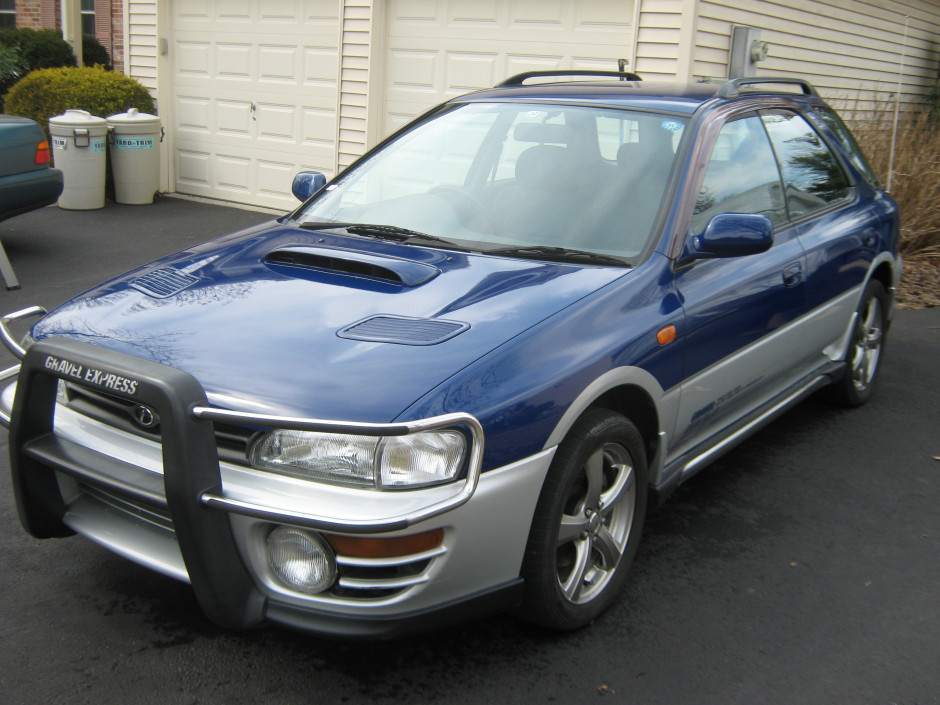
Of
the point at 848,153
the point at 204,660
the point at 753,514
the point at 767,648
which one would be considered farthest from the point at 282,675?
the point at 848,153

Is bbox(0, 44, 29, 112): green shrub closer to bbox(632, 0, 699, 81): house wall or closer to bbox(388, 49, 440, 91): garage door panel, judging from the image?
bbox(388, 49, 440, 91): garage door panel

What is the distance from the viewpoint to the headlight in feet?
8.15

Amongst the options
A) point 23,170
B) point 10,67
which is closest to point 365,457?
point 23,170

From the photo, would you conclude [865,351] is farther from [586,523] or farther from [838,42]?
[838,42]

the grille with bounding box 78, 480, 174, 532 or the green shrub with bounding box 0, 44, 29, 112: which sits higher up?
the green shrub with bounding box 0, 44, 29, 112

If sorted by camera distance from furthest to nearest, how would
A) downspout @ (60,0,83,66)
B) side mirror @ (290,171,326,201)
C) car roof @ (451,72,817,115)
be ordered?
downspout @ (60,0,83,66) → side mirror @ (290,171,326,201) → car roof @ (451,72,817,115)

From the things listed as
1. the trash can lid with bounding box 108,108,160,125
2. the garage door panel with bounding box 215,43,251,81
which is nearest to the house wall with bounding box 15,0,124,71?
the garage door panel with bounding box 215,43,251,81

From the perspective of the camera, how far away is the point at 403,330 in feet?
9.45

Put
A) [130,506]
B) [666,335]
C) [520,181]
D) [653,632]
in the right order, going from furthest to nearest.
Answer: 1. [520,181]
2. [666,335]
3. [653,632]
4. [130,506]

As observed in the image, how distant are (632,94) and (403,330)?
6.04ft

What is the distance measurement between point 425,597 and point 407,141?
2508 mm

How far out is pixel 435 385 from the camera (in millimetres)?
2592

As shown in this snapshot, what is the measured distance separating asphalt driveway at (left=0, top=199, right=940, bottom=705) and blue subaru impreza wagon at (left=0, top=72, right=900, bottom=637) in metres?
0.23

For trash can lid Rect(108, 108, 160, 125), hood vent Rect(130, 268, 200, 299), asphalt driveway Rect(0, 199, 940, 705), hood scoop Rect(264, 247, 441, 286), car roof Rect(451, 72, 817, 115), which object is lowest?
asphalt driveway Rect(0, 199, 940, 705)
